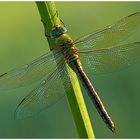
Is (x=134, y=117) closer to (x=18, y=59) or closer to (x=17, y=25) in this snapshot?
(x=18, y=59)

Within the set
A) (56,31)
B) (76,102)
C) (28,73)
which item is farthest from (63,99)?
(76,102)

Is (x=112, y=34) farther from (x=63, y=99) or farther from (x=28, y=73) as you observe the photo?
(x=63, y=99)

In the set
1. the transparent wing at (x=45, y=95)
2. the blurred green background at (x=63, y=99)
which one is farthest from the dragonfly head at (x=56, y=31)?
the blurred green background at (x=63, y=99)

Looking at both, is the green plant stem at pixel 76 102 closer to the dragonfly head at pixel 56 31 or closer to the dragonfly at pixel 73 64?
the dragonfly head at pixel 56 31

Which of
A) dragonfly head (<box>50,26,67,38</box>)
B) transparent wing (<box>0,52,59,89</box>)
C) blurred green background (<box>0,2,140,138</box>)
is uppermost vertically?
dragonfly head (<box>50,26,67,38</box>)

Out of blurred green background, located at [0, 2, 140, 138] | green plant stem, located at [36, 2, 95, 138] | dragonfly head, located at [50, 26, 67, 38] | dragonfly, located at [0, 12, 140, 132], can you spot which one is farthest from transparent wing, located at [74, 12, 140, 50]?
blurred green background, located at [0, 2, 140, 138]

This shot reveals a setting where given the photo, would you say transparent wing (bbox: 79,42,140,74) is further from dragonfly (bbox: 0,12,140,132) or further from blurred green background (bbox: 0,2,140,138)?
blurred green background (bbox: 0,2,140,138)
